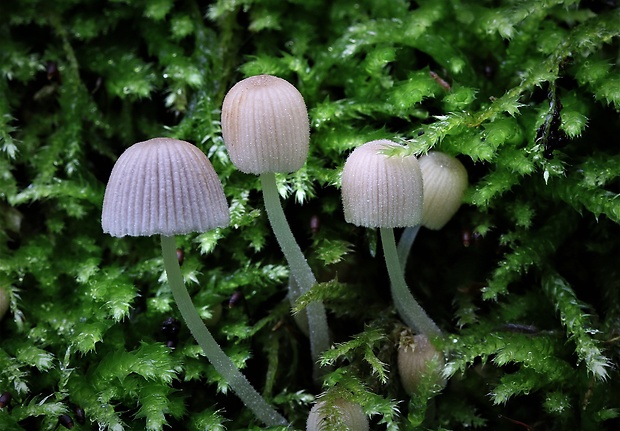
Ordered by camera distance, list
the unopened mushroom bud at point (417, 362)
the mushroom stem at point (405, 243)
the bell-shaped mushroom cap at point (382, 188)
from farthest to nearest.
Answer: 1. the mushroom stem at point (405, 243)
2. the unopened mushroom bud at point (417, 362)
3. the bell-shaped mushroom cap at point (382, 188)

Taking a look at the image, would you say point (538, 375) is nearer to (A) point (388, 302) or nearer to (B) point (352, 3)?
Result: (A) point (388, 302)

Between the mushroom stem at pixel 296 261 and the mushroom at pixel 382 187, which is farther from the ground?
the mushroom at pixel 382 187

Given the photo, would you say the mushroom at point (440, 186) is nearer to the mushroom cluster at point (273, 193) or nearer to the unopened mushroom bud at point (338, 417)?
the mushroom cluster at point (273, 193)

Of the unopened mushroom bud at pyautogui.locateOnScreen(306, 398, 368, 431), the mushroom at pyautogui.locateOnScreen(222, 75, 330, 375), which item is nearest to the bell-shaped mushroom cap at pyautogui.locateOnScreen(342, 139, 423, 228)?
the mushroom at pyautogui.locateOnScreen(222, 75, 330, 375)

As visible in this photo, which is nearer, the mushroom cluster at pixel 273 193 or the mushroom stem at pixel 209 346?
the mushroom cluster at pixel 273 193

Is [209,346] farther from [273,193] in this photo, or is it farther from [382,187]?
[382,187]

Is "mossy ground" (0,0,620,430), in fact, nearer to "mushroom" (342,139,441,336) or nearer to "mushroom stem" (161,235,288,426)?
"mushroom stem" (161,235,288,426)

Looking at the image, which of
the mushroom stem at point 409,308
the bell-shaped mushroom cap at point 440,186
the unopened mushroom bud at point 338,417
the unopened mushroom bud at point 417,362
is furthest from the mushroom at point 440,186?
the unopened mushroom bud at point 338,417
